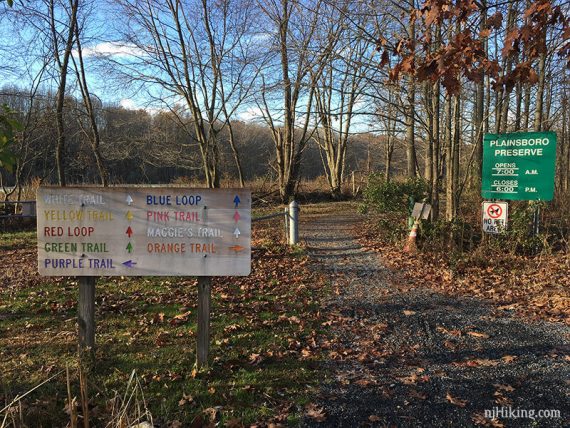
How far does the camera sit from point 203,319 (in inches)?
163

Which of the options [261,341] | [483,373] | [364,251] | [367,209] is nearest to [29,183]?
[367,209]

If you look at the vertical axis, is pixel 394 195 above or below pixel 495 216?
above

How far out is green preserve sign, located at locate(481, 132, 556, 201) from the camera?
8961mm

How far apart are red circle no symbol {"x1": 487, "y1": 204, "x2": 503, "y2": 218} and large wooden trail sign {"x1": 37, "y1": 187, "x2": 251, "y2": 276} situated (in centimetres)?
644

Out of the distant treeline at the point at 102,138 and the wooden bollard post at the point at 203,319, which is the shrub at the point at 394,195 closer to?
the distant treeline at the point at 102,138

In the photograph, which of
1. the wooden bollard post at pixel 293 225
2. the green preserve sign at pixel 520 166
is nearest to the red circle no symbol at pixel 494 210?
the green preserve sign at pixel 520 166

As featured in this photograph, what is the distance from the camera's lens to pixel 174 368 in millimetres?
4219

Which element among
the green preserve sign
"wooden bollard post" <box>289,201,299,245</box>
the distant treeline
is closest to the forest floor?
the green preserve sign

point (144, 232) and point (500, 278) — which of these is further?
point (500, 278)

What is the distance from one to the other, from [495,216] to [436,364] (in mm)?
5370

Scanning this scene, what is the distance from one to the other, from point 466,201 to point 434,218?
3.83 meters

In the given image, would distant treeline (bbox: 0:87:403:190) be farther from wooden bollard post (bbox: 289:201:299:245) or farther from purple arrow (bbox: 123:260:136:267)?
wooden bollard post (bbox: 289:201:299:245)

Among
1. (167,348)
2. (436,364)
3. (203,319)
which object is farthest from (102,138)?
(436,364)

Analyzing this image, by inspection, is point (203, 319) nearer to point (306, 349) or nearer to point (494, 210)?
point (306, 349)
